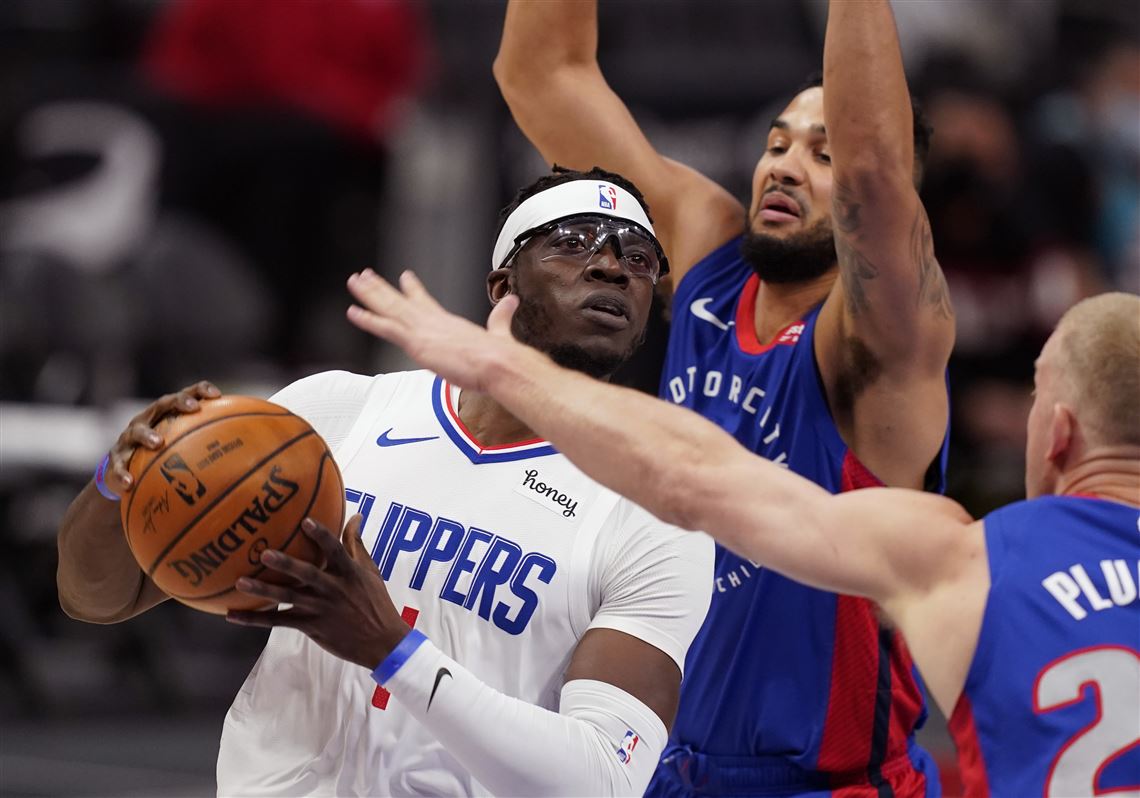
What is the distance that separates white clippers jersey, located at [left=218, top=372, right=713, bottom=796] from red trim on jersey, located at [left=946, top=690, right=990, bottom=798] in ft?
2.53

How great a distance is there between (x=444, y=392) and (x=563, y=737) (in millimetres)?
1142

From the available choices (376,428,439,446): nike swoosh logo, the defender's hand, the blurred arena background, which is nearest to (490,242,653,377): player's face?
(376,428,439,446): nike swoosh logo

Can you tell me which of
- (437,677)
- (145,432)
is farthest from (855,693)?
(145,432)

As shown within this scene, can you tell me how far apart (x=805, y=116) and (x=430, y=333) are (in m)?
2.14

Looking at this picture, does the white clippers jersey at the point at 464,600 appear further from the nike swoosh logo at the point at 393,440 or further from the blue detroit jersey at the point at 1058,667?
the blue detroit jersey at the point at 1058,667

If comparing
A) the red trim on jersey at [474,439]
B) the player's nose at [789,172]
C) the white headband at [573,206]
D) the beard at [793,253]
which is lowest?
the red trim on jersey at [474,439]

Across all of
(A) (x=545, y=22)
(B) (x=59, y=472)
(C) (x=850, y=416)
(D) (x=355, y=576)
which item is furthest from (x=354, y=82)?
(D) (x=355, y=576)

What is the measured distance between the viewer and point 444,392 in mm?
4562

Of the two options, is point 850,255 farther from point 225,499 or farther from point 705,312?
point 225,499

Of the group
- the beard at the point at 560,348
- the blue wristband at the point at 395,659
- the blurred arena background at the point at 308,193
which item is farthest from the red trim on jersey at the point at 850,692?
the blurred arena background at the point at 308,193

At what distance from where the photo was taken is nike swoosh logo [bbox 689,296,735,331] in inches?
215

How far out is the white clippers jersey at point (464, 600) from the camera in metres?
4.10

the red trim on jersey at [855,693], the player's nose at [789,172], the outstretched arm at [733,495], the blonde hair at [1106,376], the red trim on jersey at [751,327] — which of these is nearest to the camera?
the outstretched arm at [733,495]

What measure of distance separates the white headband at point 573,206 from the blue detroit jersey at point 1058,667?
1493 mm
